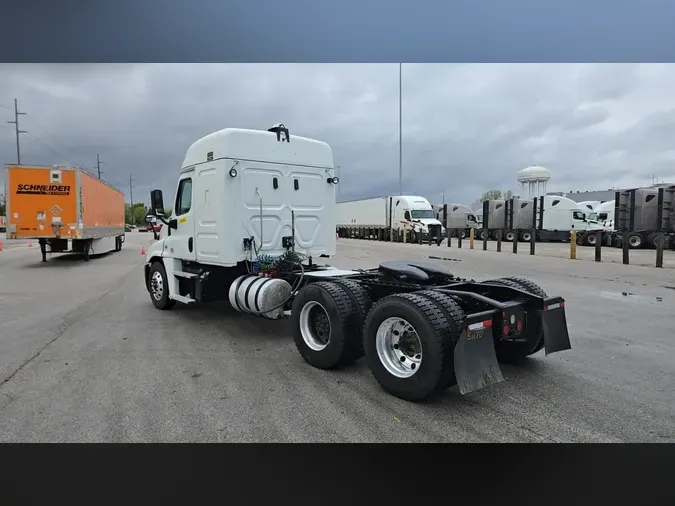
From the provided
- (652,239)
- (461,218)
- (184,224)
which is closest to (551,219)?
(461,218)

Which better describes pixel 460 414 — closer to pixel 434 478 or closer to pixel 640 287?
pixel 434 478

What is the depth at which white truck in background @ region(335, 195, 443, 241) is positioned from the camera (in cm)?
3702

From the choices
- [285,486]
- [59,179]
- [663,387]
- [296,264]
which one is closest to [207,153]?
[296,264]

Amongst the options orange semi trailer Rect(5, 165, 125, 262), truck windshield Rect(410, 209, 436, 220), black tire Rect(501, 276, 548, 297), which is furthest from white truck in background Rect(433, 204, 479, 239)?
black tire Rect(501, 276, 548, 297)

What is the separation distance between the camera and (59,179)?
17984 millimetres

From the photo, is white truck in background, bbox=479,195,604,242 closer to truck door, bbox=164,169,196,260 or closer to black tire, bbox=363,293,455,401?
truck door, bbox=164,169,196,260

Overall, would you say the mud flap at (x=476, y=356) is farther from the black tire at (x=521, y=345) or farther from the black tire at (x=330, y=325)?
the black tire at (x=330, y=325)

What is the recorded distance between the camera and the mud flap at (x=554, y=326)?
15.2ft

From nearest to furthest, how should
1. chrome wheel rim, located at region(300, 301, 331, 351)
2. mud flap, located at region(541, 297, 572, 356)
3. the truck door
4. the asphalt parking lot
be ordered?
1. the asphalt parking lot
2. mud flap, located at region(541, 297, 572, 356)
3. chrome wheel rim, located at region(300, 301, 331, 351)
4. the truck door

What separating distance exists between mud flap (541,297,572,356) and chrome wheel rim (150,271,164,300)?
6.77 meters

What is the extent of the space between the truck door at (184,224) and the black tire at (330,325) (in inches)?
119

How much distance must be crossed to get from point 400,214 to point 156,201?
33.4 meters

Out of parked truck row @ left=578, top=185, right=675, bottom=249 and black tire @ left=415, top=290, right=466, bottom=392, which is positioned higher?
parked truck row @ left=578, top=185, right=675, bottom=249

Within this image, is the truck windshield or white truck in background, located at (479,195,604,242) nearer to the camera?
white truck in background, located at (479,195,604,242)
